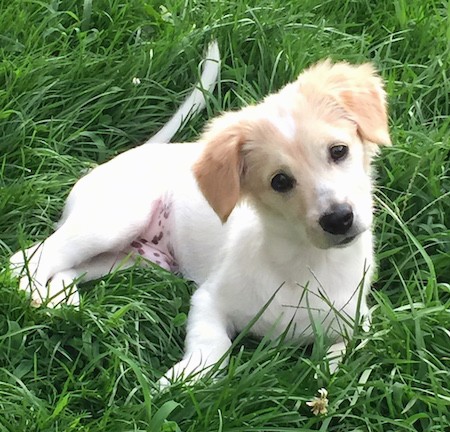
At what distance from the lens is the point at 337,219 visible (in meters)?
2.73

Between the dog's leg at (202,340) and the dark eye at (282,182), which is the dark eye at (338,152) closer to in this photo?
the dark eye at (282,182)

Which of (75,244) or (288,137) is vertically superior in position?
(288,137)

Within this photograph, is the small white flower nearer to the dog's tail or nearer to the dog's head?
the dog's head

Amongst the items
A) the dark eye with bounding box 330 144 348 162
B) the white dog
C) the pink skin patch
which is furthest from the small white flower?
the pink skin patch

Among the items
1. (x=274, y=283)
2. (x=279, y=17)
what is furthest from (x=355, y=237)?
(x=279, y=17)

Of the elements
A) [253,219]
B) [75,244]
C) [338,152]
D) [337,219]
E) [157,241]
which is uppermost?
[338,152]

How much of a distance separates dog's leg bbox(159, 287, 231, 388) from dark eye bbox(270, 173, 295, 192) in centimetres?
54

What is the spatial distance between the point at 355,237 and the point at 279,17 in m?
1.76

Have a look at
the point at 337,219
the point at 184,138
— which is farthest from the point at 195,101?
the point at 337,219

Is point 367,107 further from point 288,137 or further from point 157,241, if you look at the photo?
point 157,241

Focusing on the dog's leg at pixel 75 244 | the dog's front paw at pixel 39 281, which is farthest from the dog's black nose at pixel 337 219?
the dog's leg at pixel 75 244

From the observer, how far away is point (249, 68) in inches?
163

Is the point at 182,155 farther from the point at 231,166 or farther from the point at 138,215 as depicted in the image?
the point at 231,166

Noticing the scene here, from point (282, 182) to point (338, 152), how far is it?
19 centimetres
